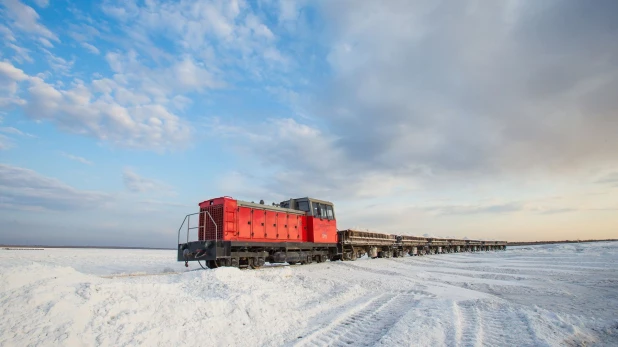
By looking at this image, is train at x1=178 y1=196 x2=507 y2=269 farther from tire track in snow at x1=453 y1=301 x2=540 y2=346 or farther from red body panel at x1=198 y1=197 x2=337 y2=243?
tire track in snow at x1=453 y1=301 x2=540 y2=346

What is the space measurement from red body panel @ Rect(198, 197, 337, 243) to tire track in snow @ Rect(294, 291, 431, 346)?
703 centimetres

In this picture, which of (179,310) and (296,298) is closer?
(179,310)

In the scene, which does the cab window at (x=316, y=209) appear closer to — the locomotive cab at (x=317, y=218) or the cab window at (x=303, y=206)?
the locomotive cab at (x=317, y=218)

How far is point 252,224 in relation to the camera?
14.5 metres

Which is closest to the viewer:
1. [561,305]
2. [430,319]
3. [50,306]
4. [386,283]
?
[50,306]

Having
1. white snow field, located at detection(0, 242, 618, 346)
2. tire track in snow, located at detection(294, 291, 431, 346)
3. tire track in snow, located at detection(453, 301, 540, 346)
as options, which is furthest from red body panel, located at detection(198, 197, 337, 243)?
tire track in snow, located at detection(453, 301, 540, 346)

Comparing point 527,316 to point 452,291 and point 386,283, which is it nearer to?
point 452,291

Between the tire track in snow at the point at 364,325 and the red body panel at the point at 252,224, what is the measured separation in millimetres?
7033

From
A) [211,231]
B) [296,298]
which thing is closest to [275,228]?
[211,231]

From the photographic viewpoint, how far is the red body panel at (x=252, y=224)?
13391mm

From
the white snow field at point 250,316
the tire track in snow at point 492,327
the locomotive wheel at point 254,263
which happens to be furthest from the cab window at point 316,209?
the tire track in snow at point 492,327

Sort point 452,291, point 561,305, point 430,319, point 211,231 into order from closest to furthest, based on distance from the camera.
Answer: point 430,319
point 561,305
point 452,291
point 211,231

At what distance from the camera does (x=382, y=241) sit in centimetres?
2553

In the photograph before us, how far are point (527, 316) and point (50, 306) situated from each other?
29.2ft
